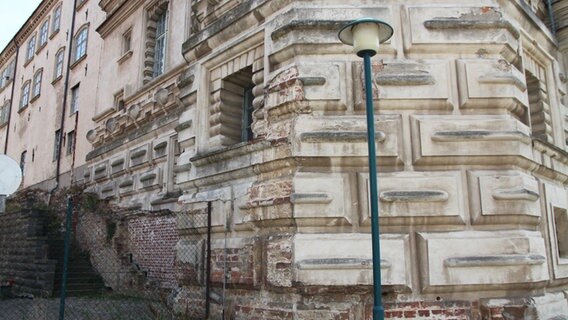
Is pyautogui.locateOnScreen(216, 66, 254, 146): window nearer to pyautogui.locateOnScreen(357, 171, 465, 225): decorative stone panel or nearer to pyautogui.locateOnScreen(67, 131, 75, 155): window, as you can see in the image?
pyautogui.locateOnScreen(357, 171, 465, 225): decorative stone panel

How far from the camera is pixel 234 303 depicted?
8.08m

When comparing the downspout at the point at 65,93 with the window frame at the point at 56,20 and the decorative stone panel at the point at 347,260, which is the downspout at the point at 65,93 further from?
the decorative stone panel at the point at 347,260

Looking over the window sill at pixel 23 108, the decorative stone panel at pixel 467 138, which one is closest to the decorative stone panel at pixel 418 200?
the decorative stone panel at pixel 467 138

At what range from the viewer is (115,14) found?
773 inches

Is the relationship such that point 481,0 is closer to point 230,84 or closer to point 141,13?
point 230,84

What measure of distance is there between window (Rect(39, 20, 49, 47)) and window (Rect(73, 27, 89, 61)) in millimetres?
6305

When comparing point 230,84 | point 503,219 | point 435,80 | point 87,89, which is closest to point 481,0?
point 435,80

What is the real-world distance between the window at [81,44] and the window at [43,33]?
6.31 meters

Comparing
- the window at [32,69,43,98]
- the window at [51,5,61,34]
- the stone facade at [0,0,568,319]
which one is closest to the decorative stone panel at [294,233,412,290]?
the stone facade at [0,0,568,319]

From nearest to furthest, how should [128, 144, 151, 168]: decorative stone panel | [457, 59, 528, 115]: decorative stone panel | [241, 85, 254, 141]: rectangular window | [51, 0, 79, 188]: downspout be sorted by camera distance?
[457, 59, 528, 115]: decorative stone panel, [241, 85, 254, 141]: rectangular window, [128, 144, 151, 168]: decorative stone panel, [51, 0, 79, 188]: downspout

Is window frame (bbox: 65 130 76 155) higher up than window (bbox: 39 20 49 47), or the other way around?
window (bbox: 39 20 49 47)

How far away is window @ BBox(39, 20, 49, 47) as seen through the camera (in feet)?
98.6

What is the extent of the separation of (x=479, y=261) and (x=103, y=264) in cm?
1106

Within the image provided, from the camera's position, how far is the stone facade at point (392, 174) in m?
6.90
